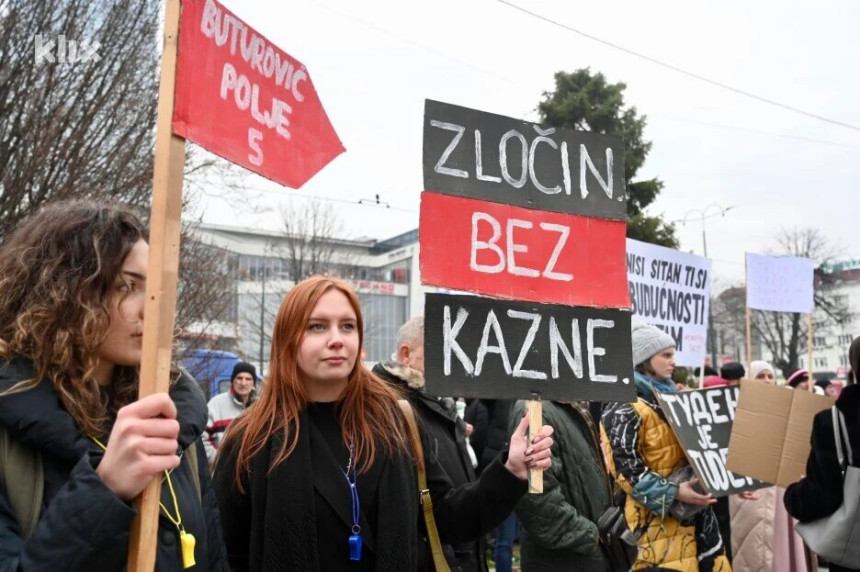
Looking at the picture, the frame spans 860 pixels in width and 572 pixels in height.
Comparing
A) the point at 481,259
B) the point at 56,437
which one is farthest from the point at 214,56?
the point at 481,259

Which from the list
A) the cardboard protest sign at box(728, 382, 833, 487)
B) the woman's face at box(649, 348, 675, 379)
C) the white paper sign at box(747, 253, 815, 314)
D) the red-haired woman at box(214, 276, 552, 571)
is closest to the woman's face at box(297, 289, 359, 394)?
the red-haired woman at box(214, 276, 552, 571)

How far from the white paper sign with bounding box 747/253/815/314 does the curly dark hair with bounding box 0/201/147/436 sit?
6.46 metres

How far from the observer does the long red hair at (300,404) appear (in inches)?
108

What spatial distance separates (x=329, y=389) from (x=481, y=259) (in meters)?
0.72

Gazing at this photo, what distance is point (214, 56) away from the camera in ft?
6.35

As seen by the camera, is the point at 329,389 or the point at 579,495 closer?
the point at 329,389

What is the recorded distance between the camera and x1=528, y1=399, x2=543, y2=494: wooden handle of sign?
268 cm

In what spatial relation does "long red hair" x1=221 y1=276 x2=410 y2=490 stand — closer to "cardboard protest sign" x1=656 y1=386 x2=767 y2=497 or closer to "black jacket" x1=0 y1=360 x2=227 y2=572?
"black jacket" x1=0 y1=360 x2=227 y2=572

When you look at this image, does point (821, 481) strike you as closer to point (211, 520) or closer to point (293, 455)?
point (293, 455)

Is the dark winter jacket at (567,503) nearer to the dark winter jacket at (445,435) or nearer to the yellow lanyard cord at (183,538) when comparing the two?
the dark winter jacket at (445,435)

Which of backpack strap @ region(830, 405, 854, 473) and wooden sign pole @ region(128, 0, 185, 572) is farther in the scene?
backpack strap @ region(830, 405, 854, 473)

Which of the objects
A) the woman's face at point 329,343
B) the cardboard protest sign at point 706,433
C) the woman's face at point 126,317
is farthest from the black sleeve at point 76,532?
the cardboard protest sign at point 706,433

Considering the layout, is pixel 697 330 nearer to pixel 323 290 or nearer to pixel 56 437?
pixel 323 290

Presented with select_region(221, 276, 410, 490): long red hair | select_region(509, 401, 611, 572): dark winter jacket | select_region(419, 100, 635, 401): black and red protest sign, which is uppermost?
select_region(419, 100, 635, 401): black and red protest sign
